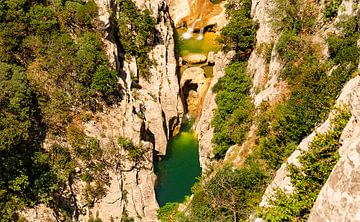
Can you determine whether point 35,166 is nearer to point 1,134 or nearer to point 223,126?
point 1,134

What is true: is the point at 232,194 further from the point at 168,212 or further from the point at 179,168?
the point at 179,168

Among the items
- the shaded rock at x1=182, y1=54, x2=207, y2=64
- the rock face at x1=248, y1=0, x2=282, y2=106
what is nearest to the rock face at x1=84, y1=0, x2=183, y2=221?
the shaded rock at x1=182, y1=54, x2=207, y2=64

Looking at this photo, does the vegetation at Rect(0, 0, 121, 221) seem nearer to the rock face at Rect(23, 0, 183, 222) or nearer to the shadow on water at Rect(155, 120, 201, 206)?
the rock face at Rect(23, 0, 183, 222)

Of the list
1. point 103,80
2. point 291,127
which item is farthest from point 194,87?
point 291,127

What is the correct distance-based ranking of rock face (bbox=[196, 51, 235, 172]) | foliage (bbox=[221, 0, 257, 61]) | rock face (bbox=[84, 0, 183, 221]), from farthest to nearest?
foliage (bbox=[221, 0, 257, 61]), rock face (bbox=[196, 51, 235, 172]), rock face (bbox=[84, 0, 183, 221])

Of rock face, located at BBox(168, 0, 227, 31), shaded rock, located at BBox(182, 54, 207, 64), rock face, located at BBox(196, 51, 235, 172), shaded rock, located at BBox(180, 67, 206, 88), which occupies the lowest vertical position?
rock face, located at BBox(196, 51, 235, 172)

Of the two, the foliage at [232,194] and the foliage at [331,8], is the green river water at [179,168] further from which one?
the foliage at [331,8]
